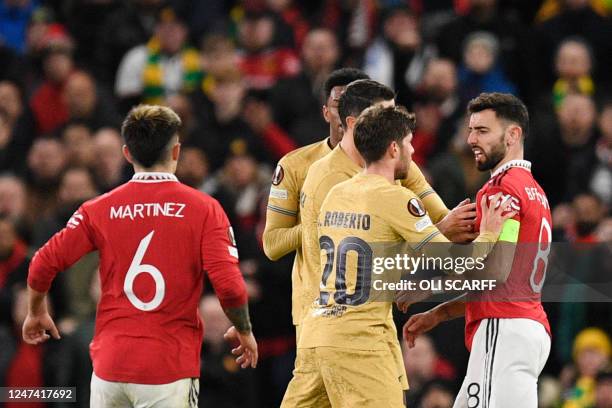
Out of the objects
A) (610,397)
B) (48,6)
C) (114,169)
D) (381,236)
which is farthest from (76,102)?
(381,236)

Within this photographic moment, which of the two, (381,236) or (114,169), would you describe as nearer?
→ (381,236)

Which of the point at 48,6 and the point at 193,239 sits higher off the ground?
the point at 48,6

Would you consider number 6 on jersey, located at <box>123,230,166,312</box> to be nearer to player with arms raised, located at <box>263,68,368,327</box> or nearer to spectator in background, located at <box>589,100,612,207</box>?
player with arms raised, located at <box>263,68,368,327</box>

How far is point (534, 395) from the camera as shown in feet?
25.3

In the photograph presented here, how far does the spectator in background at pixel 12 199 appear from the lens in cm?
1265

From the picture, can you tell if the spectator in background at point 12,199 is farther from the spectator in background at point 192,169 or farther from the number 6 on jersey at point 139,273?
the number 6 on jersey at point 139,273

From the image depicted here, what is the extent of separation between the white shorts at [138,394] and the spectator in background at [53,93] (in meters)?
7.15

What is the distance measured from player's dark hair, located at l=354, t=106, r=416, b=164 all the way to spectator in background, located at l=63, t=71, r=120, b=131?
686 cm

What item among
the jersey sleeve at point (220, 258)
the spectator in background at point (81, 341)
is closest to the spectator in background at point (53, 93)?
the spectator in background at point (81, 341)

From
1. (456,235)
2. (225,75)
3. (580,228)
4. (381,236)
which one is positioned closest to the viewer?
(381,236)

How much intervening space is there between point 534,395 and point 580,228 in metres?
4.58

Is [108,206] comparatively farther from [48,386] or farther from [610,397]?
[610,397]

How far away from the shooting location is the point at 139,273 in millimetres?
7520

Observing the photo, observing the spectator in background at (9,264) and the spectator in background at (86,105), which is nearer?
the spectator in background at (9,264)
